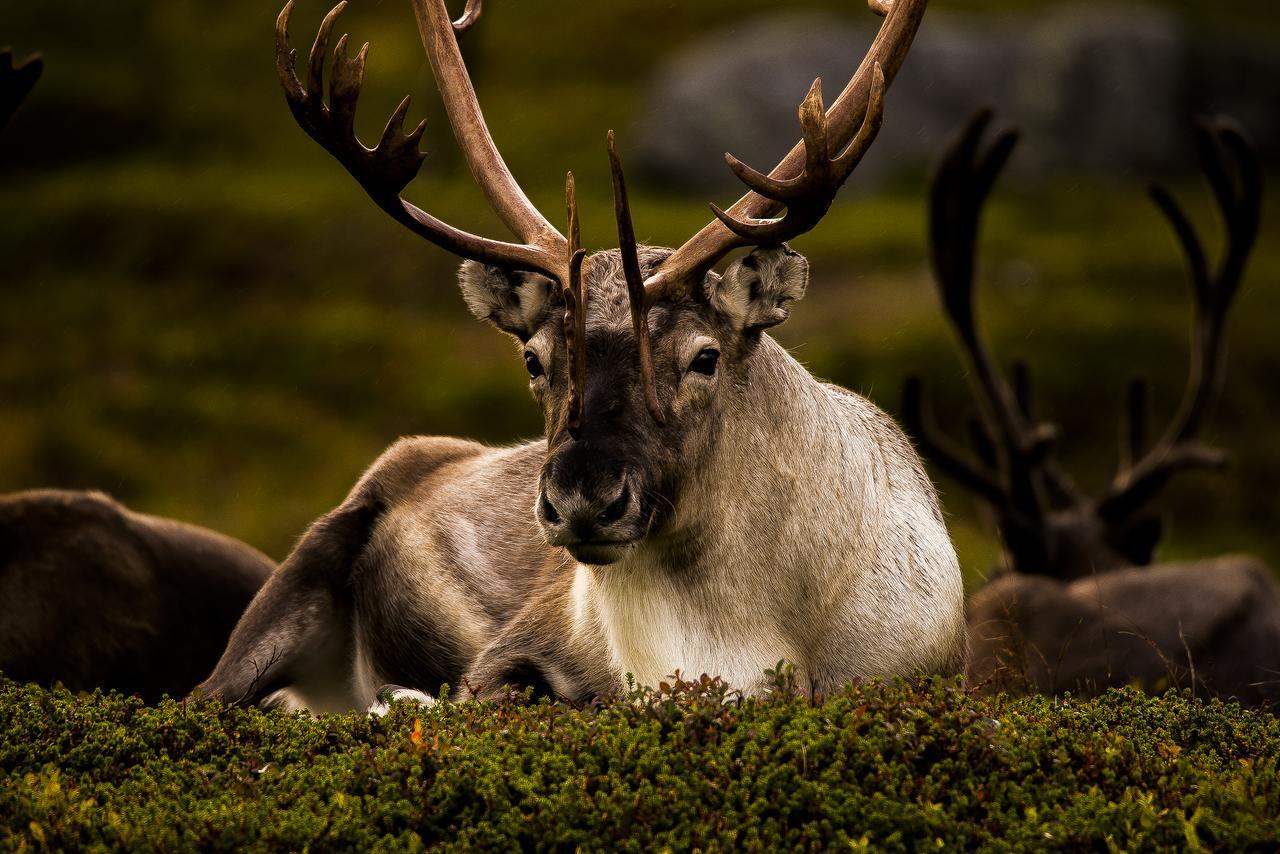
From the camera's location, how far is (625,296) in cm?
620

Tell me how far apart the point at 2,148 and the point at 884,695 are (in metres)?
27.0

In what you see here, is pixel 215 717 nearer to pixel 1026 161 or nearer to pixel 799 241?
pixel 799 241

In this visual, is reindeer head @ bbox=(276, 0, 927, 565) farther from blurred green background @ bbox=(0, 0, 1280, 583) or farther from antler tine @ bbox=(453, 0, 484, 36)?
blurred green background @ bbox=(0, 0, 1280, 583)

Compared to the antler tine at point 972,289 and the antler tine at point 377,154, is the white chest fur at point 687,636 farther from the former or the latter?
the antler tine at point 972,289

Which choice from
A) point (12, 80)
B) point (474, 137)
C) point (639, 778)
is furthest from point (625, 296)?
point (12, 80)

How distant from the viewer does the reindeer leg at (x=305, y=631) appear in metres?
7.43

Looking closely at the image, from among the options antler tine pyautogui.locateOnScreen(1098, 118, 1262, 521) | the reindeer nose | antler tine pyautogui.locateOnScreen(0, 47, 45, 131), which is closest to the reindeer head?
the reindeer nose

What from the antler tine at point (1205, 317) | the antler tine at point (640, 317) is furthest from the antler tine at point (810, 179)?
the antler tine at point (1205, 317)

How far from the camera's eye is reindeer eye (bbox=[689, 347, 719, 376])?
6145 mm

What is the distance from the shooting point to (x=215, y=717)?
584 cm

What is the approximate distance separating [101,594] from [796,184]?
458 centimetres

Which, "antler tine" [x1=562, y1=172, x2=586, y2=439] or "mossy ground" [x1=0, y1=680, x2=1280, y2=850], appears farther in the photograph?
"antler tine" [x1=562, y1=172, x2=586, y2=439]

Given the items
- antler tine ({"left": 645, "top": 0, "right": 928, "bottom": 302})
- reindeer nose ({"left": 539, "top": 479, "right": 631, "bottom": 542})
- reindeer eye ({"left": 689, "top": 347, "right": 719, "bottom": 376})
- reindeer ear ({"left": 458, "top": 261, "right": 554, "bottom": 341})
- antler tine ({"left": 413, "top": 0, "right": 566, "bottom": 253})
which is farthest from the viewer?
antler tine ({"left": 413, "top": 0, "right": 566, "bottom": 253})

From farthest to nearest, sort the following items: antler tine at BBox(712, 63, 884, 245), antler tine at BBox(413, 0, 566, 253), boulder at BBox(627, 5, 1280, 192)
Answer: boulder at BBox(627, 5, 1280, 192) → antler tine at BBox(413, 0, 566, 253) → antler tine at BBox(712, 63, 884, 245)
